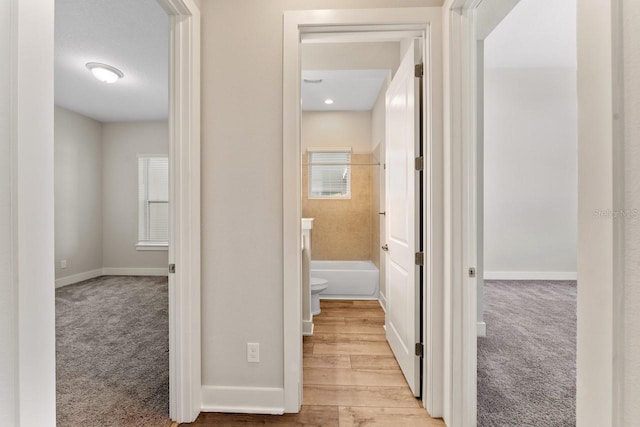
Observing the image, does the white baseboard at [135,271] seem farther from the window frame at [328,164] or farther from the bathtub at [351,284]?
the bathtub at [351,284]

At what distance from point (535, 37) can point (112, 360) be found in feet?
18.2

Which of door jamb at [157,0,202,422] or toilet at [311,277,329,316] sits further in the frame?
toilet at [311,277,329,316]

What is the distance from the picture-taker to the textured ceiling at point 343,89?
3461 millimetres

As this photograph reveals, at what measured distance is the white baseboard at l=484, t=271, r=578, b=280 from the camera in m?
4.79

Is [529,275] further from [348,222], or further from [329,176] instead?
[329,176]

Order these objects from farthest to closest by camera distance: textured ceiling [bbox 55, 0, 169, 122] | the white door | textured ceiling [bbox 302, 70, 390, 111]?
textured ceiling [bbox 302, 70, 390, 111]
textured ceiling [bbox 55, 0, 169, 122]
the white door

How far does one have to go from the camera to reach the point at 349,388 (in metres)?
1.98

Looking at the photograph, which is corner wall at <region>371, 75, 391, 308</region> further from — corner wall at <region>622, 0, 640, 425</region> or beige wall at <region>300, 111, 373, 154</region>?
corner wall at <region>622, 0, 640, 425</region>

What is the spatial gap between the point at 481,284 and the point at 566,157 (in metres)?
3.48

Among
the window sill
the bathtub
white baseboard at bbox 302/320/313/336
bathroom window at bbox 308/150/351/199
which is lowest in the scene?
white baseboard at bbox 302/320/313/336

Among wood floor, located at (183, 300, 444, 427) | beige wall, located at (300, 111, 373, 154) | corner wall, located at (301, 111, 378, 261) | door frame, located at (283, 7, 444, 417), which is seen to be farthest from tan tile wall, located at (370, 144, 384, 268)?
door frame, located at (283, 7, 444, 417)

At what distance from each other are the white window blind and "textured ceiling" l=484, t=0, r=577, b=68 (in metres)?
5.38

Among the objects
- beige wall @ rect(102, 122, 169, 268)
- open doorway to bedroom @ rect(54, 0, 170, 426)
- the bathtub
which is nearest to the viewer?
open doorway to bedroom @ rect(54, 0, 170, 426)

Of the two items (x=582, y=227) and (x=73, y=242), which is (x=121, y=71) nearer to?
(x=73, y=242)
